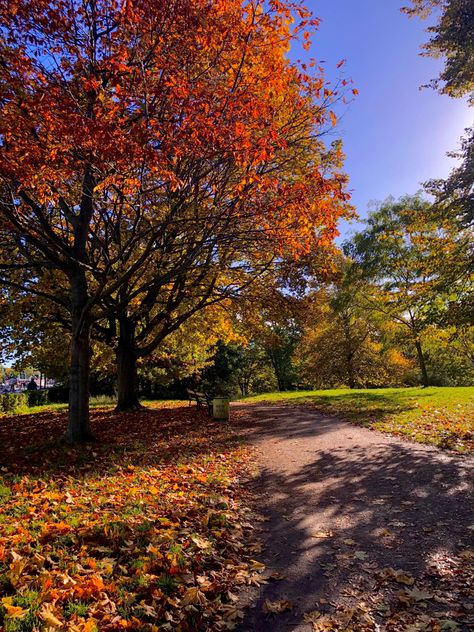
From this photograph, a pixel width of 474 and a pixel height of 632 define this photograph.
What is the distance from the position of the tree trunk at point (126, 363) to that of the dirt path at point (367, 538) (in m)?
9.53

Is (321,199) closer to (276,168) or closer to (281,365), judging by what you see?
(276,168)

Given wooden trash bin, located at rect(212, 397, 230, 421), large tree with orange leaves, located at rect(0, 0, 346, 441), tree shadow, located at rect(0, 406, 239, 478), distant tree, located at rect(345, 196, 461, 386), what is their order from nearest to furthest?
large tree with orange leaves, located at rect(0, 0, 346, 441) → tree shadow, located at rect(0, 406, 239, 478) → wooden trash bin, located at rect(212, 397, 230, 421) → distant tree, located at rect(345, 196, 461, 386)

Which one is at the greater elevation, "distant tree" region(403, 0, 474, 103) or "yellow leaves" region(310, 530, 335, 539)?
"distant tree" region(403, 0, 474, 103)

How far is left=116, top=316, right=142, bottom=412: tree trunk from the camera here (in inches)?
637

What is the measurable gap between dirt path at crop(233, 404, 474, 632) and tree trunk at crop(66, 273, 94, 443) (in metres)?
4.29

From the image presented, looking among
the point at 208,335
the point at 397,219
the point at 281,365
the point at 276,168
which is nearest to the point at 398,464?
the point at 276,168

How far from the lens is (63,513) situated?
4.74 meters

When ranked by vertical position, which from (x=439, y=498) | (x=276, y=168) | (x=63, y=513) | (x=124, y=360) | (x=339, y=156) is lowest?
(x=439, y=498)

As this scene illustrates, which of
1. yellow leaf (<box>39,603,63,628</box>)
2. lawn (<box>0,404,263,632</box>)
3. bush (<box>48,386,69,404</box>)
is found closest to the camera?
yellow leaf (<box>39,603,63,628</box>)

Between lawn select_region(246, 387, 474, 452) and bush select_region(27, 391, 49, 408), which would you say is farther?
bush select_region(27, 391, 49, 408)

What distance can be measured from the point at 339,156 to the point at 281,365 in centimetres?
3878

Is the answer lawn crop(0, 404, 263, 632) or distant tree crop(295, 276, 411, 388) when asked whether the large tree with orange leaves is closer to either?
lawn crop(0, 404, 263, 632)

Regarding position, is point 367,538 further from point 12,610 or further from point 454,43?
point 454,43

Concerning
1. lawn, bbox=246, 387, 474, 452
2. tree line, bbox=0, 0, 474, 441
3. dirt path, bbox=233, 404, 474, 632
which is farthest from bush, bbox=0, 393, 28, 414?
dirt path, bbox=233, 404, 474, 632
